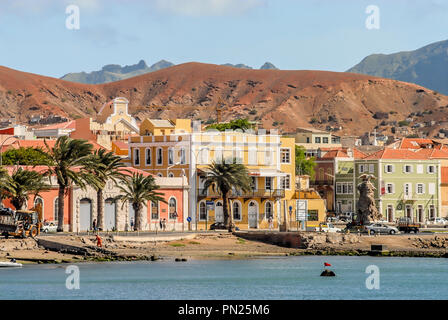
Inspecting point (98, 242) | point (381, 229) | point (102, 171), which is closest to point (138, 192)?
point (102, 171)

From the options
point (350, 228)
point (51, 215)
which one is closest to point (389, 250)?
point (350, 228)

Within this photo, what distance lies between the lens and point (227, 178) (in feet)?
311

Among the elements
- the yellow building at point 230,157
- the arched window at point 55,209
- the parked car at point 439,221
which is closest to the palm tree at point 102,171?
the arched window at point 55,209

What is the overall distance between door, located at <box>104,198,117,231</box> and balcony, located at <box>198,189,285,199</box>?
12.5 m

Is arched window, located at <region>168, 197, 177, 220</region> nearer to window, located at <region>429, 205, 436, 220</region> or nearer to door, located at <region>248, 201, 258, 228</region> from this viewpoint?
door, located at <region>248, 201, 258, 228</region>

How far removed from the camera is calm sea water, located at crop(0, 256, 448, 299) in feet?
192

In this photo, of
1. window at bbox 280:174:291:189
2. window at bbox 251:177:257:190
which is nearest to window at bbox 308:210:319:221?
window at bbox 280:174:291:189

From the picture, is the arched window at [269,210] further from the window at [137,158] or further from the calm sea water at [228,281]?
the calm sea water at [228,281]

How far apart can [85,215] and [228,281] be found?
29.1 metres

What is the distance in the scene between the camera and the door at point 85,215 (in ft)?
300

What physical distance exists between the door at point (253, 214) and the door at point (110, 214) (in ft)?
57.9

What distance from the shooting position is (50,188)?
294ft

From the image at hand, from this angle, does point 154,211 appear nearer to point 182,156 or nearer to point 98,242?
point 182,156
